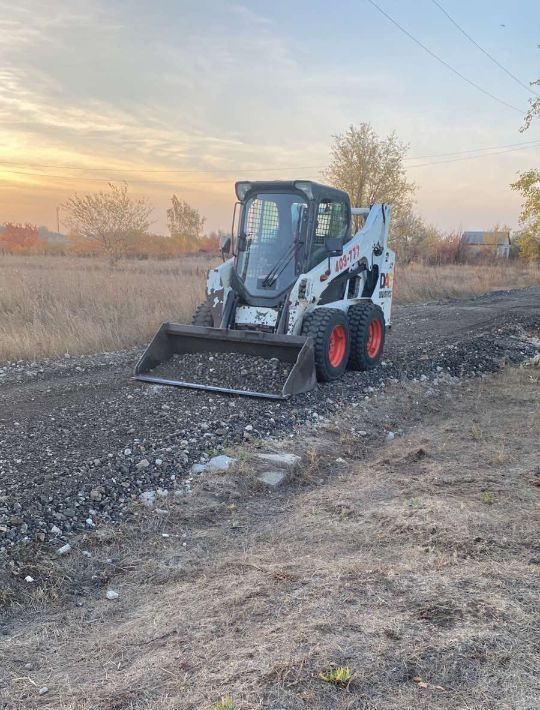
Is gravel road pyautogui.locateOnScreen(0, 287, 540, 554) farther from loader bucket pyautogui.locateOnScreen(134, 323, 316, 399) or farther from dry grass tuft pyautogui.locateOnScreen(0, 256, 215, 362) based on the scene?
dry grass tuft pyautogui.locateOnScreen(0, 256, 215, 362)

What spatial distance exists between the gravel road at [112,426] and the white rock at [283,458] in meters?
0.41

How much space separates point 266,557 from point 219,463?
1501 millimetres

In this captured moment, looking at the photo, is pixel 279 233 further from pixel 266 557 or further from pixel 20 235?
pixel 20 235

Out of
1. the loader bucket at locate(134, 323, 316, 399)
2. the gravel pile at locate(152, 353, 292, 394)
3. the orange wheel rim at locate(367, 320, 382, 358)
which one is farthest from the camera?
the orange wheel rim at locate(367, 320, 382, 358)

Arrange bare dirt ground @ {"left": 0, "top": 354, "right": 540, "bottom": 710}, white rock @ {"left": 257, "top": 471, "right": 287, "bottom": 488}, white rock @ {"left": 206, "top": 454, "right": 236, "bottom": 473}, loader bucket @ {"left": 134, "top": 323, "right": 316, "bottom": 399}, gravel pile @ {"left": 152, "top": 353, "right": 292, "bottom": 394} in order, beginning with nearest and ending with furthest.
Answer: bare dirt ground @ {"left": 0, "top": 354, "right": 540, "bottom": 710} < white rock @ {"left": 257, "top": 471, "right": 287, "bottom": 488} < white rock @ {"left": 206, "top": 454, "right": 236, "bottom": 473} < loader bucket @ {"left": 134, "top": 323, "right": 316, "bottom": 399} < gravel pile @ {"left": 152, "top": 353, "right": 292, "bottom": 394}

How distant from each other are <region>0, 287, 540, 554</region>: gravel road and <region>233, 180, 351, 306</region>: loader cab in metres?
1.47

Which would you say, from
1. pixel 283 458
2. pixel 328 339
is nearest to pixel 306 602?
pixel 283 458

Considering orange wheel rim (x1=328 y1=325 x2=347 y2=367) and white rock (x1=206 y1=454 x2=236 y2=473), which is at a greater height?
orange wheel rim (x1=328 y1=325 x2=347 y2=367)

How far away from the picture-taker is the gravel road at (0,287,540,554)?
13.9 ft

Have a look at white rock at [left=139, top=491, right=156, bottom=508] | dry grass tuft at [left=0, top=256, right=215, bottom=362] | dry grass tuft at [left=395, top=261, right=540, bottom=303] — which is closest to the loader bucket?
white rock at [left=139, top=491, right=156, bottom=508]

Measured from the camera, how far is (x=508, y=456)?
17.6ft

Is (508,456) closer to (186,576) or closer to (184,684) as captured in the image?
(186,576)

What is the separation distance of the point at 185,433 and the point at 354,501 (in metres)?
1.77

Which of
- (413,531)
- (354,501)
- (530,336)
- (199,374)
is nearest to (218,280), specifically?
(199,374)
